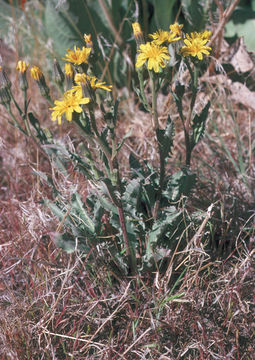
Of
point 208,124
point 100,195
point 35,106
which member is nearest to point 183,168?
point 100,195

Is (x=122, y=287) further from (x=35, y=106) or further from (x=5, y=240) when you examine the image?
(x=35, y=106)

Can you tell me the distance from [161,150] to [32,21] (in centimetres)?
229

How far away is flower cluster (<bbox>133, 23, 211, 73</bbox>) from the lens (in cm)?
141

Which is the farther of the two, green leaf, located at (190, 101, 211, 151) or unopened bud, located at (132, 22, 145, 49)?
green leaf, located at (190, 101, 211, 151)

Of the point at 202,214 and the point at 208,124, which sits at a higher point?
the point at 202,214

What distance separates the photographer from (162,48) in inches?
55.8

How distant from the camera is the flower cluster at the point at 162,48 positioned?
1405 millimetres

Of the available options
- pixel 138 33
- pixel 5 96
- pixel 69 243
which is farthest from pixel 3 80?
pixel 69 243

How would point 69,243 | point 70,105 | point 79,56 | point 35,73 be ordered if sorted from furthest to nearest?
point 69,243
point 35,73
point 79,56
point 70,105

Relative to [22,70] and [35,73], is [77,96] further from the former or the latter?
[22,70]

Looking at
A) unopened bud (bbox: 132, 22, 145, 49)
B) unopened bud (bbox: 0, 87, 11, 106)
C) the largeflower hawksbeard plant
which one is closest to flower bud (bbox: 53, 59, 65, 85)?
the largeflower hawksbeard plant

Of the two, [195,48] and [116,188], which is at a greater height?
[195,48]

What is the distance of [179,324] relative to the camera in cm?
161

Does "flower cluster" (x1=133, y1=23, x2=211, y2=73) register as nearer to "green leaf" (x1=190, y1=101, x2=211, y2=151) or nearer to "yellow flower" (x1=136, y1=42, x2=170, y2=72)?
"yellow flower" (x1=136, y1=42, x2=170, y2=72)
